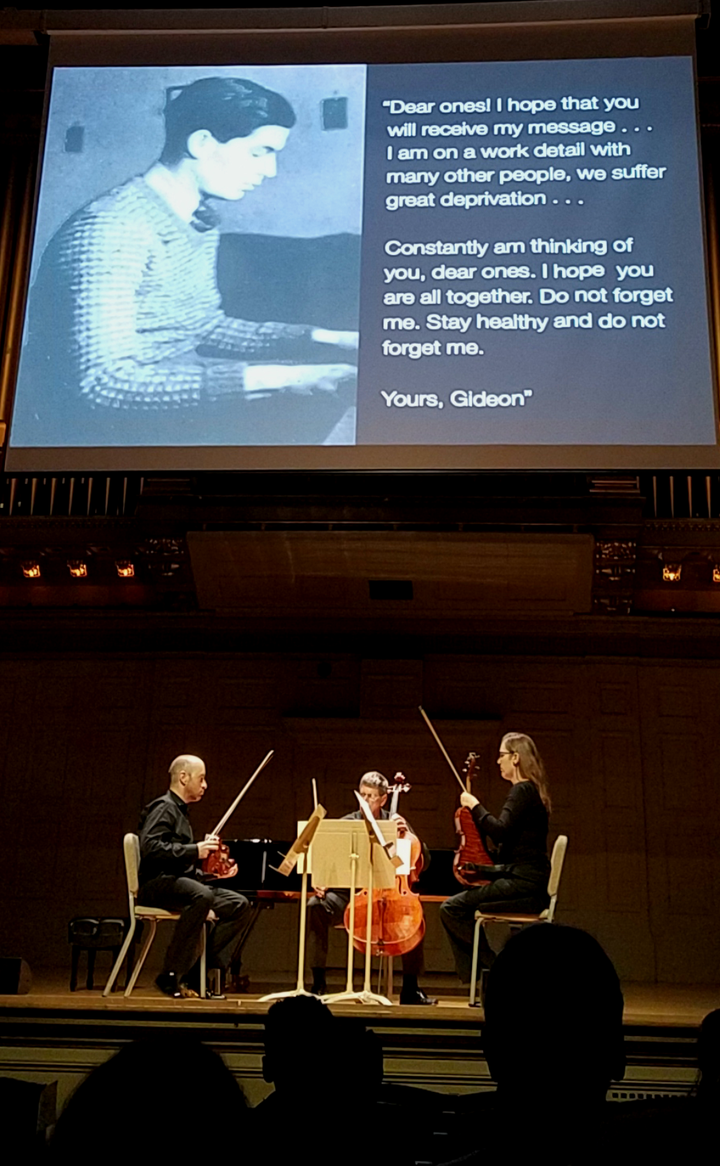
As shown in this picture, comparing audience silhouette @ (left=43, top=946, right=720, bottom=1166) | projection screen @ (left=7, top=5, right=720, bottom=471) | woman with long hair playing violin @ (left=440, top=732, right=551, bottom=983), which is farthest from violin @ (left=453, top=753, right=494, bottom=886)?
audience silhouette @ (left=43, top=946, right=720, bottom=1166)

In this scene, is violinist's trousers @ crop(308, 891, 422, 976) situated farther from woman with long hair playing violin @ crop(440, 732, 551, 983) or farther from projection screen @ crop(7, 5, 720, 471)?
projection screen @ crop(7, 5, 720, 471)

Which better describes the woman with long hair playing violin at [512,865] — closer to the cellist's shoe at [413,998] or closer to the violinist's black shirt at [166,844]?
the cellist's shoe at [413,998]

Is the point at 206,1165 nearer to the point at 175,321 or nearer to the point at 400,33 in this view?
the point at 175,321

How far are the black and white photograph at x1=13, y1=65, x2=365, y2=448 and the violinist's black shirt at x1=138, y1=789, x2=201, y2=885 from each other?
1.80m

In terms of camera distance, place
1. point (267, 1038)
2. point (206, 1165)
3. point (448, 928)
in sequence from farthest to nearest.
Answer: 1. point (448, 928)
2. point (267, 1038)
3. point (206, 1165)

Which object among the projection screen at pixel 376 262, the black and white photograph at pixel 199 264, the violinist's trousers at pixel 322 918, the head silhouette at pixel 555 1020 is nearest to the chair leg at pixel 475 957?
the violinist's trousers at pixel 322 918

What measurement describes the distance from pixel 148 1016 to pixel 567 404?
3.32 meters

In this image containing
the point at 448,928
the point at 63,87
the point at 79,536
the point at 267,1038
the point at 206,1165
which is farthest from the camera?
the point at 79,536

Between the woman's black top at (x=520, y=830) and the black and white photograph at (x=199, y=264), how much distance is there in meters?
1.90

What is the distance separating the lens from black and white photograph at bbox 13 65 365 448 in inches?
228

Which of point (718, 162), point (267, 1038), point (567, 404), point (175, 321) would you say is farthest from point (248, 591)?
point (267, 1038)

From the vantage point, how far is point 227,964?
596 cm

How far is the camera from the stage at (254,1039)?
12.9 ft

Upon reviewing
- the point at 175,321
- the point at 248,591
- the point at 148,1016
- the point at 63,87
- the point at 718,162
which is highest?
the point at 718,162
